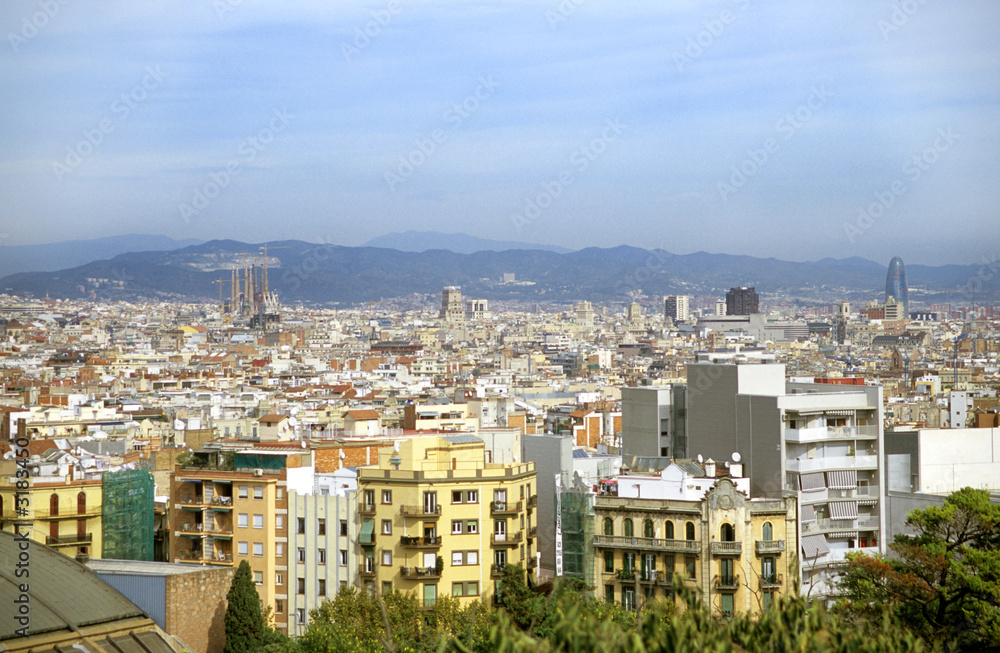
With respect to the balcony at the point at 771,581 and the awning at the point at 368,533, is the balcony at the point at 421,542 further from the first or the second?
the balcony at the point at 771,581

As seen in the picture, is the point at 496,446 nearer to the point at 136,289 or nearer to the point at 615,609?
the point at 615,609

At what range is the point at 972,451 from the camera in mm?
21641

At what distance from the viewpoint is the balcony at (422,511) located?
1947 centimetres

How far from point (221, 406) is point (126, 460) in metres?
38.5

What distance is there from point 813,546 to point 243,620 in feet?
27.1

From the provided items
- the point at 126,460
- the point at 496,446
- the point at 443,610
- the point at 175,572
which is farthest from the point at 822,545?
the point at 126,460

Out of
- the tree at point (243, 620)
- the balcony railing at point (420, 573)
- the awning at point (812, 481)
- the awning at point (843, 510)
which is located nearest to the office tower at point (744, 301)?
the awning at point (843, 510)

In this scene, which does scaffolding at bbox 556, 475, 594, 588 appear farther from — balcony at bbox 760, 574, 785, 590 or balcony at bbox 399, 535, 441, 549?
balcony at bbox 760, 574, 785, 590

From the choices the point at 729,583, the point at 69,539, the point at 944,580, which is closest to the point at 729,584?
the point at 729,583

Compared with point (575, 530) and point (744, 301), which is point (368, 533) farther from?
point (744, 301)

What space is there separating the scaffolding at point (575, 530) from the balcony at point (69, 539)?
7550 millimetres

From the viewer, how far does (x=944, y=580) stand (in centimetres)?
1555

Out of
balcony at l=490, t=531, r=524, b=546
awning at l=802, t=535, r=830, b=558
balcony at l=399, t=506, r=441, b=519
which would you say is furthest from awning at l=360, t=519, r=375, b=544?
awning at l=802, t=535, r=830, b=558

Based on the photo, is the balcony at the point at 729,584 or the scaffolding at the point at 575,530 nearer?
the balcony at the point at 729,584
